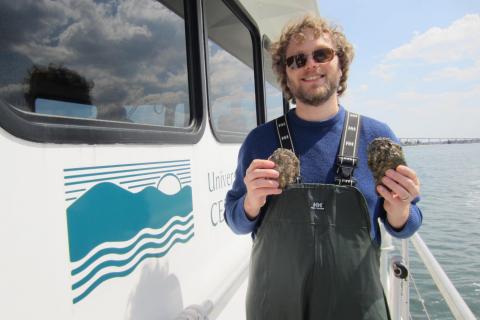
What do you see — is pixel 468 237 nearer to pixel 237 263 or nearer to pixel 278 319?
pixel 237 263

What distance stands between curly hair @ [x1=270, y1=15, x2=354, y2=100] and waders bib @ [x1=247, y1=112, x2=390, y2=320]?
58 cm

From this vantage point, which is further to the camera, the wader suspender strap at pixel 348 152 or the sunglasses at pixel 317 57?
the sunglasses at pixel 317 57

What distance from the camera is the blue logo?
1.10 meters

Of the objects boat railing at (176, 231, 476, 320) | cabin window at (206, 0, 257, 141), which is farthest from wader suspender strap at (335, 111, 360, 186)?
cabin window at (206, 0, 257, 141)

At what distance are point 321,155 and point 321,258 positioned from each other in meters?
0.38

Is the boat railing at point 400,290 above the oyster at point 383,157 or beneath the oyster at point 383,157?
beneath

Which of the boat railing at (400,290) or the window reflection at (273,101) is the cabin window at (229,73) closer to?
the window reflection at (273,101)

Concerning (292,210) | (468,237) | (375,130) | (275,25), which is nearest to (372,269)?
(292,210)

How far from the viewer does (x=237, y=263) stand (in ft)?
7.77

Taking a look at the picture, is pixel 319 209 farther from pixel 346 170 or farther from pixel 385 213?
pixel 385 213

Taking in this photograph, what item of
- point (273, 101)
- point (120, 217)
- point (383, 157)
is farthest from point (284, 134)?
point (273, 101)

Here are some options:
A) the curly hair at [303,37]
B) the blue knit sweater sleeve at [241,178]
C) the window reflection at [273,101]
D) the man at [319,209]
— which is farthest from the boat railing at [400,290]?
the window reflection at [273,101]

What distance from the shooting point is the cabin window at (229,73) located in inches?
94.8

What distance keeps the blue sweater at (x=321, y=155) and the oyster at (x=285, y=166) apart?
0.14 metres
